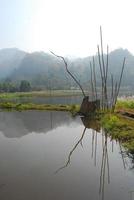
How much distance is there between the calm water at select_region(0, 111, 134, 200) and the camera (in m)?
6.37

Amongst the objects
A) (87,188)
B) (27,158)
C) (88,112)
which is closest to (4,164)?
(27,158)

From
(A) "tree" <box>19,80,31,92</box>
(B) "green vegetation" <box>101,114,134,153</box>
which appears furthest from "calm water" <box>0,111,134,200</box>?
(A) "tree" <box>19,80,31,92</box>

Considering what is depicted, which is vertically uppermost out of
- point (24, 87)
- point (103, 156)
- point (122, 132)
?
point (24, 87)

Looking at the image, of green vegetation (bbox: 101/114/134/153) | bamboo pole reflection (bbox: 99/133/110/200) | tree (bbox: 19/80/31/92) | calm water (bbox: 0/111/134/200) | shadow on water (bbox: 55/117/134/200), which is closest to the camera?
calm water (bbox: 0/111/134/200)

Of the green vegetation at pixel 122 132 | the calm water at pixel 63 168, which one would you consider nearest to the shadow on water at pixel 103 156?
the calm water at pixel 63 168

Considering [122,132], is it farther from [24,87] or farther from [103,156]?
[24,87]

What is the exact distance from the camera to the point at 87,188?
21.7 feet

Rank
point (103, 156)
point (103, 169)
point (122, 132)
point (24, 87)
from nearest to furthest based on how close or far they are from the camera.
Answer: point (103, 169), point (103, 156), point (122, 132), point (24, 87)

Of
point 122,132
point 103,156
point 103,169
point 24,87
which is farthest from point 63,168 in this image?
point 24,87

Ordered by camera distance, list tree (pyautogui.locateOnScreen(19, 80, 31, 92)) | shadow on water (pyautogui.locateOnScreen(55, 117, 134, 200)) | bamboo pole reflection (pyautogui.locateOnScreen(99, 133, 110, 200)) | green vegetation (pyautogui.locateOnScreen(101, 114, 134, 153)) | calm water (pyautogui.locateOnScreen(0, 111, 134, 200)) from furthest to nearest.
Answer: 1. tree (pyautogui.locateOnScreen(19, 80, 31, 92))
2. green vegetation (pyautogui.locateOnScreen(101, 114, 134, 153))
3. shadow on water (pyautogui.locateOnScreen(55, 117, 134, 200))
4. bamboo pole reflection (pyautogui.locateOnScreen(99, 133, 110, 200))
5. calm water (pyautogui.locateOnScreen(0, 111, 134, 200))

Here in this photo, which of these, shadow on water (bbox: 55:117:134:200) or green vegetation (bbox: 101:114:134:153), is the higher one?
green vegetation (bbox: 101:114:134:153)

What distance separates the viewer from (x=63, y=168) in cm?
826

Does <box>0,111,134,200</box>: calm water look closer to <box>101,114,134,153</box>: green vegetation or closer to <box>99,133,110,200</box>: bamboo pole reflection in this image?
<box>99,133,110,200</box>: bamboo pole reflection

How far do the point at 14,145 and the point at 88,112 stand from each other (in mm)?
11794
